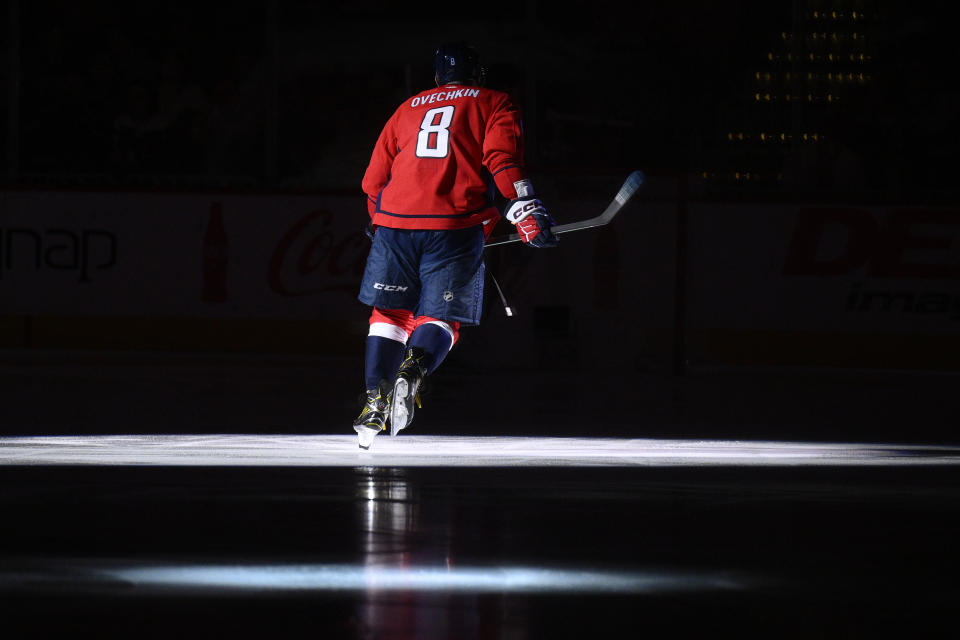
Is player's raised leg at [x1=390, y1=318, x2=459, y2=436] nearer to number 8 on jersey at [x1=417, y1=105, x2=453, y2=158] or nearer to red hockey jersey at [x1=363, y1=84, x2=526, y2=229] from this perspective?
red hockey jersey at [x1=363, y1=84, x2=526, y2=229]

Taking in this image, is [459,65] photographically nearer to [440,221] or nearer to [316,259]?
[440,221]

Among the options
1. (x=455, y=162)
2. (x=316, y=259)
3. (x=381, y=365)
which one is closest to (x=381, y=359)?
(x=381, y=365)

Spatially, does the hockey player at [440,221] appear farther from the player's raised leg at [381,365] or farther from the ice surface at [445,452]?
the ice surface at [445,452]

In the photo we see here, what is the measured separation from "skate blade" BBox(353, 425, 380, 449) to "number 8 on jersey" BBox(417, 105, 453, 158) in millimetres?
1313

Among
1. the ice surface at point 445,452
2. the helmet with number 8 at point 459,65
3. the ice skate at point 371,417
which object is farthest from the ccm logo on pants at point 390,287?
the helmet with number 8 at point 459,65

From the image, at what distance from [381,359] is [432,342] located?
0.24 m

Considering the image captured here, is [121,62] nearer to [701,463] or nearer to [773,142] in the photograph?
[773,142]

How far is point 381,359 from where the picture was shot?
7.95 metres

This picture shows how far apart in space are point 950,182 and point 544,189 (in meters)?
3.24

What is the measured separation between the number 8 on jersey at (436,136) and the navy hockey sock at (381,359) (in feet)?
2.83

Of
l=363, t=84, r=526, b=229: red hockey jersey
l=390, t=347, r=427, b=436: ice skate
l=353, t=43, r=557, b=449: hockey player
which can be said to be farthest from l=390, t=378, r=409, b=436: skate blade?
l=363, t=84, r=526, b=229: red hockey jersey

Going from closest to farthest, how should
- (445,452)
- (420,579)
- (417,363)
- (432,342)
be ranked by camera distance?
(420,579), (445,452), (417,363), (432,342)

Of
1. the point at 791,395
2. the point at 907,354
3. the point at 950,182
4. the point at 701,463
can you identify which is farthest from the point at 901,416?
the point at 950,182

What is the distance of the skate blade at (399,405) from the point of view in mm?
7590
